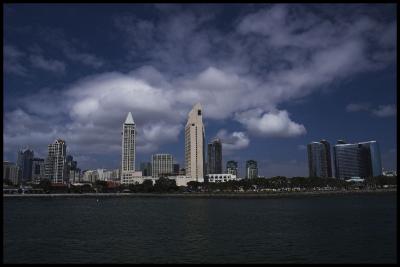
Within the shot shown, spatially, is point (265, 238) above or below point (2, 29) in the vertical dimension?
below

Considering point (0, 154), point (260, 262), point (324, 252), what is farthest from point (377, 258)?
point (0, 154)

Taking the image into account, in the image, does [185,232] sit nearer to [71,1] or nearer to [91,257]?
[91,257]

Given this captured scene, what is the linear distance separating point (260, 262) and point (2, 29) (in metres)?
25.9

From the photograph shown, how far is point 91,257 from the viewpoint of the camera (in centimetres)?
3238

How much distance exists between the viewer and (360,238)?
42000 mm

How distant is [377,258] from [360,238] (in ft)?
34.2

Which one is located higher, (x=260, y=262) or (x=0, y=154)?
(x=0, y=154)

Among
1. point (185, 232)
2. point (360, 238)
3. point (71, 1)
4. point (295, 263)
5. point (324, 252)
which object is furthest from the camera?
point (185, 232)

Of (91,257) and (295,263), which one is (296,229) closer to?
(295,263)

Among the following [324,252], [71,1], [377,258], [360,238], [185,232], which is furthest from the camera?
[185,232]

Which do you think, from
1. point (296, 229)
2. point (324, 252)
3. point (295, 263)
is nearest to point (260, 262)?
point (295, 263)

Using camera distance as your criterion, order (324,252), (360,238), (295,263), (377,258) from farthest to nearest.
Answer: (360,238)
(324,252)
(377,258)
(295,263)

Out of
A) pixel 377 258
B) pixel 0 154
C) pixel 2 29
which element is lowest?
pixel 377 258

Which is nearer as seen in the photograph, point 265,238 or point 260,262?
point 260,262
